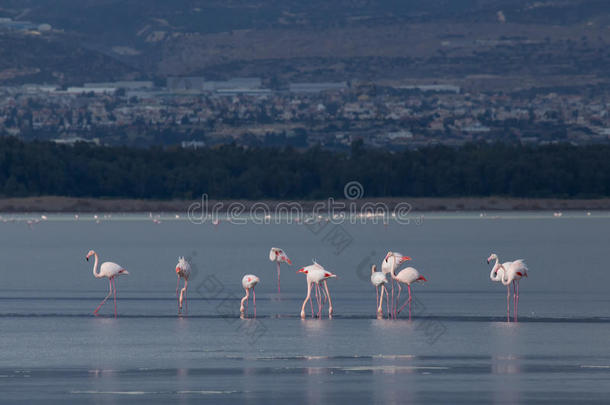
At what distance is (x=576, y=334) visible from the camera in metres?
20.5

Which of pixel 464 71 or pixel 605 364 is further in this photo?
pixel 464 71

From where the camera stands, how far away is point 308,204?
90188 millimetres

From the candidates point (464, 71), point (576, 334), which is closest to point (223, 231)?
point (576, 334)

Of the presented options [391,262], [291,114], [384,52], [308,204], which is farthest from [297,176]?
[384,52]

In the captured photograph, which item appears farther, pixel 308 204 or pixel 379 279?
pixel 308 204

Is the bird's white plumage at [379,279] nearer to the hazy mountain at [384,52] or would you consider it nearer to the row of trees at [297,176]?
the row of trees at [297,176]

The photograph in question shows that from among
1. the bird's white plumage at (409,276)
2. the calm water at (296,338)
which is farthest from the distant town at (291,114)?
the bird's white plumage at (409,276)

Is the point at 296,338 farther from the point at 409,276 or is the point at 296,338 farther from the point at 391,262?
the point at 391,262

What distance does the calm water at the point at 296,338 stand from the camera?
51.8 ft

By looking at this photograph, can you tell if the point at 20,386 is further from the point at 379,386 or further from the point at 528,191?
the point at 528,191

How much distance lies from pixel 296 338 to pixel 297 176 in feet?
235

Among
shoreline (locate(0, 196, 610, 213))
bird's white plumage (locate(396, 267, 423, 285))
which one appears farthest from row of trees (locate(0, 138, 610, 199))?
bird's white plumage (locate(396, 267, 423, 285))

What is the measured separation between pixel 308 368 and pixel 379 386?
1637mm

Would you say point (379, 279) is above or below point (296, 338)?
above
